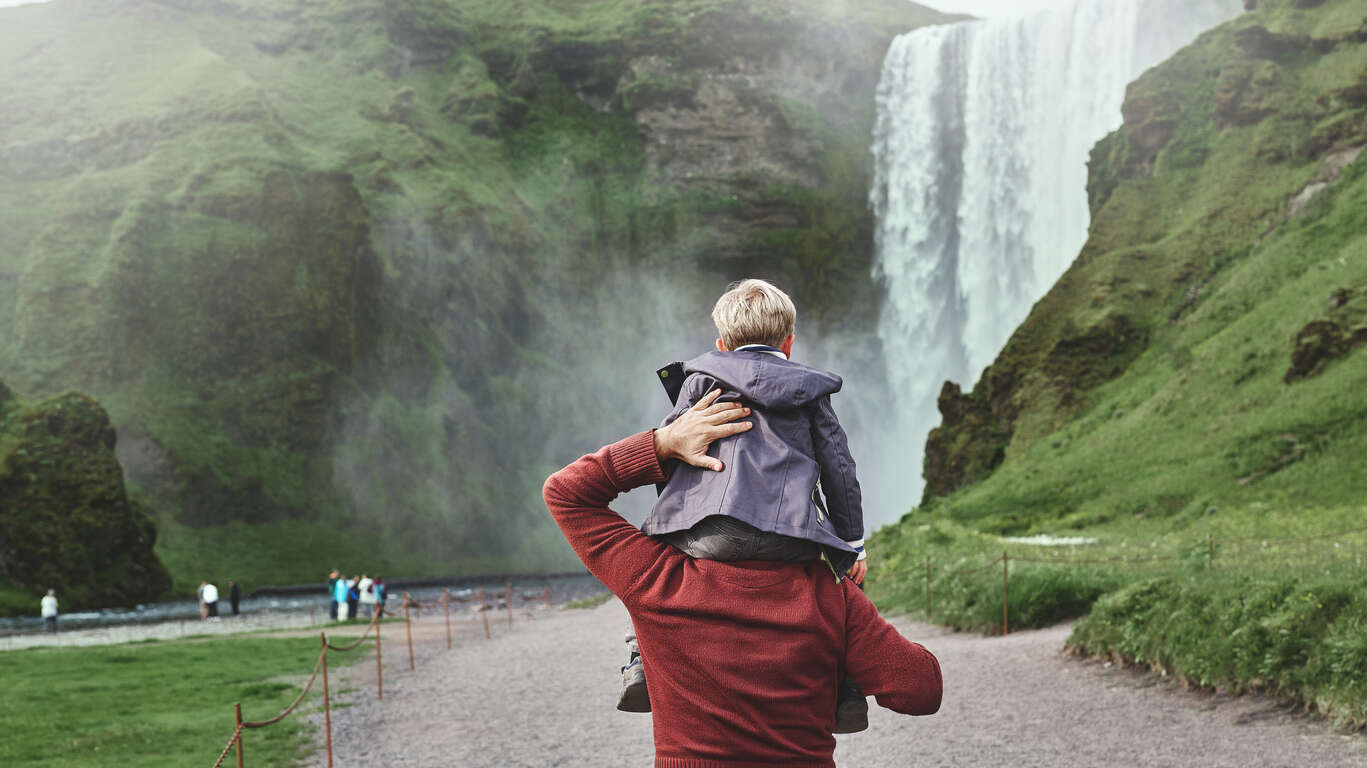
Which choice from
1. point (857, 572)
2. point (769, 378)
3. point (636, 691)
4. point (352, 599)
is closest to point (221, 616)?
point (352, 599)

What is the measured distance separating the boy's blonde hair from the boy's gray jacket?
11 cm

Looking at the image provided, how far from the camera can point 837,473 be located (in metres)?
3.22

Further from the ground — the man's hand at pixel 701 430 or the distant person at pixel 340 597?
the man's hand at pixel 701 430

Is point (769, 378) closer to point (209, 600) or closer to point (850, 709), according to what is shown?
point (850, 709)

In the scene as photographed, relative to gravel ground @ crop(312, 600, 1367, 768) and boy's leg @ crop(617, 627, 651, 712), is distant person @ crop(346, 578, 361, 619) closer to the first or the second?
gravel ground @ crop(312, 600, 1367, 768)

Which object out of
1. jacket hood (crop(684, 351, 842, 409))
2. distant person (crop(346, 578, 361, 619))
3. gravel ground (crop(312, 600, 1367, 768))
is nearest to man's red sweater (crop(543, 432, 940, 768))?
jacket hood (crop(684, 351, 842, 409))

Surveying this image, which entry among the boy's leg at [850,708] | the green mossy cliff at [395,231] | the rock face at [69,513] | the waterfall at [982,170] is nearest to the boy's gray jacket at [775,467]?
the boy's leg at [850,708]

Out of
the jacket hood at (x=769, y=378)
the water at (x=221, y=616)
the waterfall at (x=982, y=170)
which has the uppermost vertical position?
the waterfall at (x=982, y=170)

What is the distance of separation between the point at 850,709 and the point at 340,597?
35.2 meters

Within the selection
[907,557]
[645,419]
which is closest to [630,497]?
[645,419]

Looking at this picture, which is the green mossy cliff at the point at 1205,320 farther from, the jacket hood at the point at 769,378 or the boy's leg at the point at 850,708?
the jacket hood at the point at 769,378

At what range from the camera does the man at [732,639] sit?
10.1 feet

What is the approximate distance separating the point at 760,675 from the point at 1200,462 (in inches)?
1084

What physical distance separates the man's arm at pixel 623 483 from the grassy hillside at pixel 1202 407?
8244 millimetres
